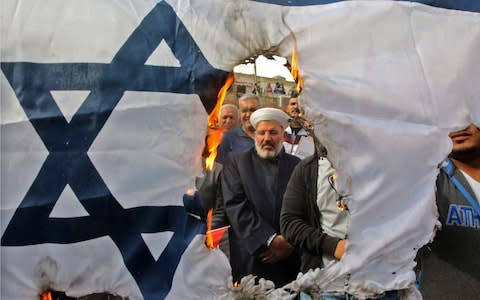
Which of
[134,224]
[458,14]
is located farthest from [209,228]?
[458,14]

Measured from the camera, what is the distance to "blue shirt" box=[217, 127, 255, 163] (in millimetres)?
2281

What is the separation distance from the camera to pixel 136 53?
1938 mm

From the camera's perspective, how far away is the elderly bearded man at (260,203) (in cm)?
233

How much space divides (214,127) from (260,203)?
499mm

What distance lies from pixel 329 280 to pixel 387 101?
67cm

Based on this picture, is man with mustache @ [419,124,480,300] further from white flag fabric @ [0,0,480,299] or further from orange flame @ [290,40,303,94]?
orange flame @ [290,40,303,94]

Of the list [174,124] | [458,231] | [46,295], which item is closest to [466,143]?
[458,231]

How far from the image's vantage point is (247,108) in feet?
8.89

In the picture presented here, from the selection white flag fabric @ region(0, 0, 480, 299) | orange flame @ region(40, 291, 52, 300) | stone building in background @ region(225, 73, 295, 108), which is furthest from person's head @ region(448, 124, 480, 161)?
orange flame @ region(40, 291, 52, 300)

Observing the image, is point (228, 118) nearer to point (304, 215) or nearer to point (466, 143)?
point (304, 215)

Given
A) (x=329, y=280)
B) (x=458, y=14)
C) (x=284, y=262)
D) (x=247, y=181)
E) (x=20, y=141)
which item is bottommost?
(x=284, y=262)

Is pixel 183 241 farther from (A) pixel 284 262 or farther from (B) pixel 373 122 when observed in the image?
(B) pixel 373 122

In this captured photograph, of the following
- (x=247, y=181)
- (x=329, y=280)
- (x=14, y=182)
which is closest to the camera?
(x=14, y=182)

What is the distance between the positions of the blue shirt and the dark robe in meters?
0.04
